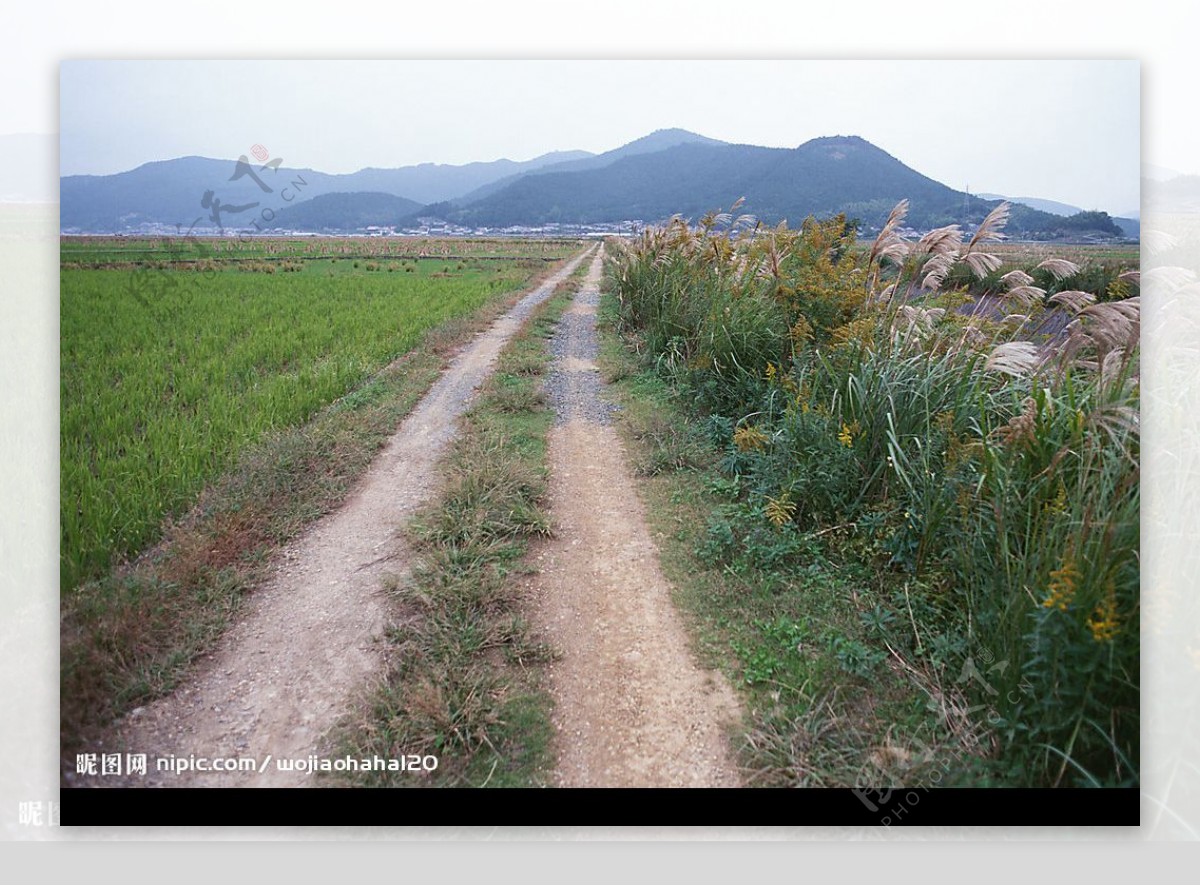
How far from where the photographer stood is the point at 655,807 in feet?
9.20

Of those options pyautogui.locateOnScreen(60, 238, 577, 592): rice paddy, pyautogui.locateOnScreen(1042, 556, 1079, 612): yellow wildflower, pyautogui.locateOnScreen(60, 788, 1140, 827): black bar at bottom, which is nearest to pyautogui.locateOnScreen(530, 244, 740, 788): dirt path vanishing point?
pyautogui.locateOnScreen(60, 788, 1140, 827): black bar at bottom

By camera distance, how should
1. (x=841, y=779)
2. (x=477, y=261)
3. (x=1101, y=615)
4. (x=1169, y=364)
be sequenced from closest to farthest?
(x=1101, y=615) < (x=841, y=779) < (x=1169, y=364) < (x=477, y=261)

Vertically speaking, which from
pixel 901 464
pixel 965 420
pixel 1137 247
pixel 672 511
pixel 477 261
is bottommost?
pixel 672 511

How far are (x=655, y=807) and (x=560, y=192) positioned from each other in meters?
5.06

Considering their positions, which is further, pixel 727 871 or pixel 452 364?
pixel 452 364

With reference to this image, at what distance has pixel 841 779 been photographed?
8.86 ft

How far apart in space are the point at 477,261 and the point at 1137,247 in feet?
79.4

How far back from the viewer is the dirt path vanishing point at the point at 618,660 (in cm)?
278

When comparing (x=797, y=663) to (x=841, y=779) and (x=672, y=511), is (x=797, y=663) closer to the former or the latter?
(x=841, y=779)

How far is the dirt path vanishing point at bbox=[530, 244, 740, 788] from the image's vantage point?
9.13ft

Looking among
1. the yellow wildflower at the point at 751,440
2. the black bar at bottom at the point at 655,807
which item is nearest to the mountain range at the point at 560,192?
the yellow wildflower at the point at 751,440

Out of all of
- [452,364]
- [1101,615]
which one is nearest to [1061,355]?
[1101,615]

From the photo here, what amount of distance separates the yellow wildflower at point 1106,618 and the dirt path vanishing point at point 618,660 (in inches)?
53.9

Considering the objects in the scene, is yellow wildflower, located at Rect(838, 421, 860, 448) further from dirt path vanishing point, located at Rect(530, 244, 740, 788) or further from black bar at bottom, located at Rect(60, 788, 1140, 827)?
black bar at bottom, located at Rect(60, 788, 1140, 827)
